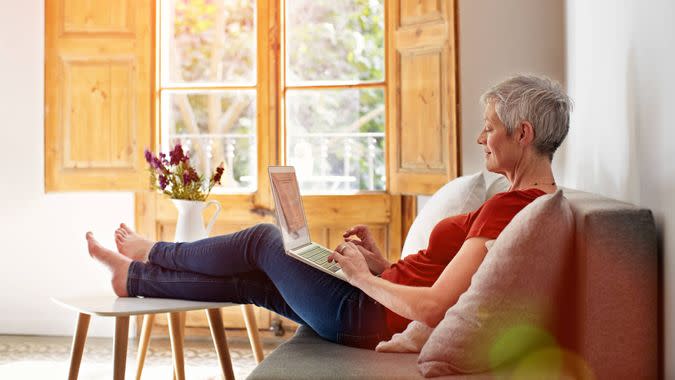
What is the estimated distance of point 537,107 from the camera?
1.89 m

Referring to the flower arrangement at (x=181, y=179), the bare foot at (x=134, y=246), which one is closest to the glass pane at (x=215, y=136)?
the flower arrangement at (x=181, y=179)

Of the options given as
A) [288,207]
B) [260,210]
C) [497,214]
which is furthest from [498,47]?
[497,214]

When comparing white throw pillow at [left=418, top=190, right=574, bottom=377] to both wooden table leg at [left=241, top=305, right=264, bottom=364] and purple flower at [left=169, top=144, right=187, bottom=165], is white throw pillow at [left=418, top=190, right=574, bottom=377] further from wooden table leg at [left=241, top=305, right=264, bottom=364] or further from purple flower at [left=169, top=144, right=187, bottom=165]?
purple flower at [left=169, top=144, right=187, bottom=165]

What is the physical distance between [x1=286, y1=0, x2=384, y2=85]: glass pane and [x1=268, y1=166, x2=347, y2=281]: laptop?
2948 millimetres

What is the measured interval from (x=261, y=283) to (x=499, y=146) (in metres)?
Result: 0.94

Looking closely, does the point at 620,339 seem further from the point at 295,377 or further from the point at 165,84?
the point at 165,84

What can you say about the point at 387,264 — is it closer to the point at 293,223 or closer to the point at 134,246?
the point at 293,223

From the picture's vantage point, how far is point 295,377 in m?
1.64

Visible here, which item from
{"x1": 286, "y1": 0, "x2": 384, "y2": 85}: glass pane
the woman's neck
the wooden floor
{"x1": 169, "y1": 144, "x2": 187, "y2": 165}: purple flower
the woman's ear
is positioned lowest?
the wooden floor

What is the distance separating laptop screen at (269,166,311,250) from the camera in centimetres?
217

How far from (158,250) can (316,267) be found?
0.79 meters

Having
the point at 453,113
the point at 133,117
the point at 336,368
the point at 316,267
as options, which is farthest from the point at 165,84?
the point at 336,368

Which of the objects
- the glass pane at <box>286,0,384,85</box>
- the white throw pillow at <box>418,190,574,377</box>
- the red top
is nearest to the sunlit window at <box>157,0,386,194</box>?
the glass pane at <box>286,0,384,85</box>

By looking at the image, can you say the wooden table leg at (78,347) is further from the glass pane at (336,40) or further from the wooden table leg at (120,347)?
the glass pane at (336,40)
